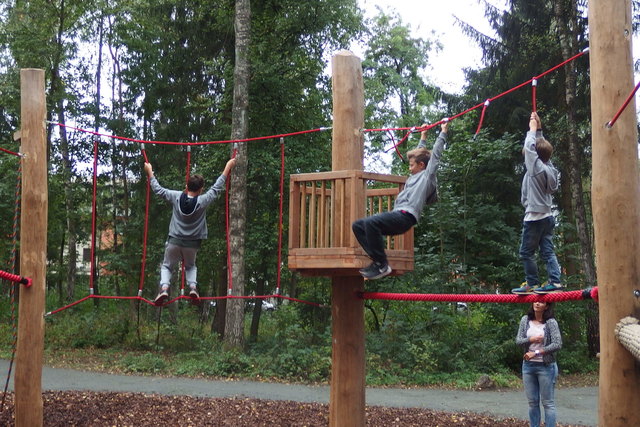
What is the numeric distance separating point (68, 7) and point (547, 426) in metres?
19.2

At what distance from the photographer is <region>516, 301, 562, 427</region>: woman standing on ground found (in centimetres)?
663

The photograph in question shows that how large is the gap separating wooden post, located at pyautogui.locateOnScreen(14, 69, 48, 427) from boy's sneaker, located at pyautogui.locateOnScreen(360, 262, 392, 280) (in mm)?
3316

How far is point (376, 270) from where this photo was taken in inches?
224

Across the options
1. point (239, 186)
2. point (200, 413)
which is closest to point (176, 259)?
point (200, 413)

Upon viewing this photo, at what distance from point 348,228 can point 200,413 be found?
13.4 feet

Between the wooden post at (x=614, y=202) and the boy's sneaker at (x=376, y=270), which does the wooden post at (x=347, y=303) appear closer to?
the boy's sneaker at (x=376, y=270)

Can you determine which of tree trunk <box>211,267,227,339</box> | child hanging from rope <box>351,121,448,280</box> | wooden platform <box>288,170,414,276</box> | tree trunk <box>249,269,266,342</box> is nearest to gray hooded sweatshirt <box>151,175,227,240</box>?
wooden platform <box>288,170,414,276</box>

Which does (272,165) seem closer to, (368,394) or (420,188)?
(368,394)

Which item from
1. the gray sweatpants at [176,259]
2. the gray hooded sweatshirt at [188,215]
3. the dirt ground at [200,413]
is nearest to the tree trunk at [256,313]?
the dirt ground at [200,413]

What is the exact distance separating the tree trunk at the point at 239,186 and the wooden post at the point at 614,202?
409 inches

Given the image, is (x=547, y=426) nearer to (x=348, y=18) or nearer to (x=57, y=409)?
(x=57, y=409)

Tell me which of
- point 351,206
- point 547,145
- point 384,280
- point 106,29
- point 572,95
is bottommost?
point 384,280

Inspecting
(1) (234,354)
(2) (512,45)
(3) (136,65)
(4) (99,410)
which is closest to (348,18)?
A: (2) (512,45)

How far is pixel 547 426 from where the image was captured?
261 inches
